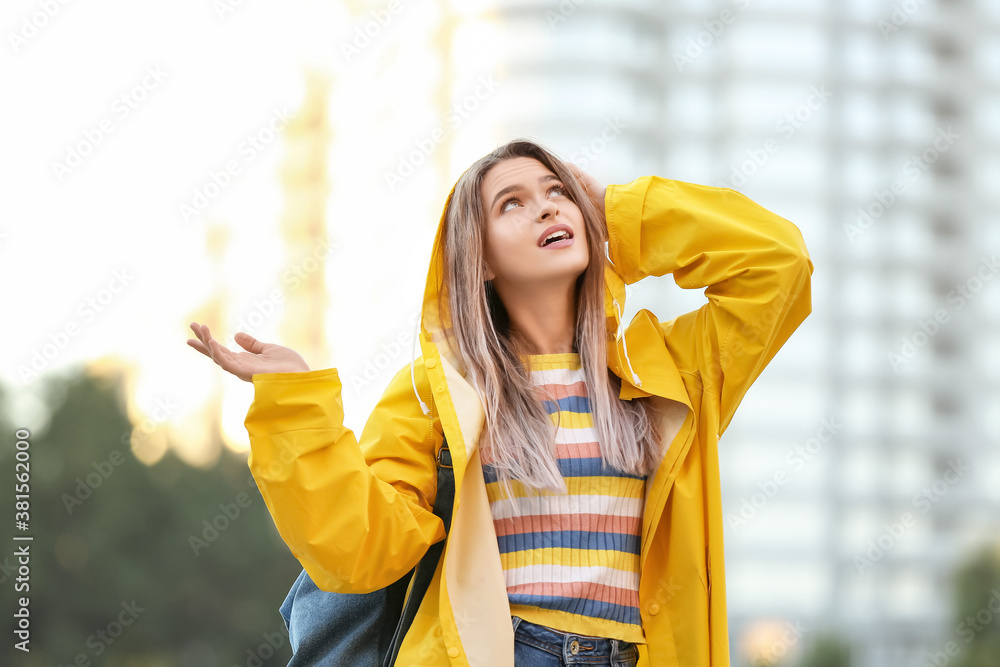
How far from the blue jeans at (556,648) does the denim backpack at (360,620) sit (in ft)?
0.64

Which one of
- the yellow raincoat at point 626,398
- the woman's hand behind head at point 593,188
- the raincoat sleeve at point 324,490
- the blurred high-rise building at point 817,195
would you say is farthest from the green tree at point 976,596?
the raincoat sleeve at point 324,490

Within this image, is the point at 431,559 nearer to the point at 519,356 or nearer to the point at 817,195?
the point at 519,356

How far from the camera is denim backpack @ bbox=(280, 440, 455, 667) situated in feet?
4.32

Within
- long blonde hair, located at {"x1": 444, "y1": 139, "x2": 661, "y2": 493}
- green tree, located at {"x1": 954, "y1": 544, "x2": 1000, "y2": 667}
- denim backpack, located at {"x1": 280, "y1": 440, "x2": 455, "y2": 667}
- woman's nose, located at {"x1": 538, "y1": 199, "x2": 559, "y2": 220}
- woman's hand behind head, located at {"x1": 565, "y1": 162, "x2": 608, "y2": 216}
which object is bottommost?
green tree, located at {"x1": 954, "y1": 544, "x2": 1000, "y2": 667}

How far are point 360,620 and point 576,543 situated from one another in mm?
383

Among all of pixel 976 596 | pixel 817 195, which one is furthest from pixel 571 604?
pixel 817 195

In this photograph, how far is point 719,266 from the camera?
4.54 ft

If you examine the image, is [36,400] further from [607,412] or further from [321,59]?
[321,59]

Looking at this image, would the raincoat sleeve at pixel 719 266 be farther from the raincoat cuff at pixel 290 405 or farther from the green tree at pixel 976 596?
the green tree at pixel 976 596

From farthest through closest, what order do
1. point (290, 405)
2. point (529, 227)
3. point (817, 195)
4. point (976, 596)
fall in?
point (817, 195) < point (976, 596) < point (529, 227) < point (290, 405)

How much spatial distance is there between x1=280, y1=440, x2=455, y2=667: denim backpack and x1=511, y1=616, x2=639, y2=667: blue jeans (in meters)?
0.19

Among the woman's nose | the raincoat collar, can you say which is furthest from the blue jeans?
the woman's nose

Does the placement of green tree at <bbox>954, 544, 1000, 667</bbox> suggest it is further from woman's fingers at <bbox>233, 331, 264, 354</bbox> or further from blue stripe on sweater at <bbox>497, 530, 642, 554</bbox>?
woman's fingers at <bbox>233, 331, 264, 354</bbox>

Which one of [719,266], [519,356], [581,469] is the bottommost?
[581,469]
